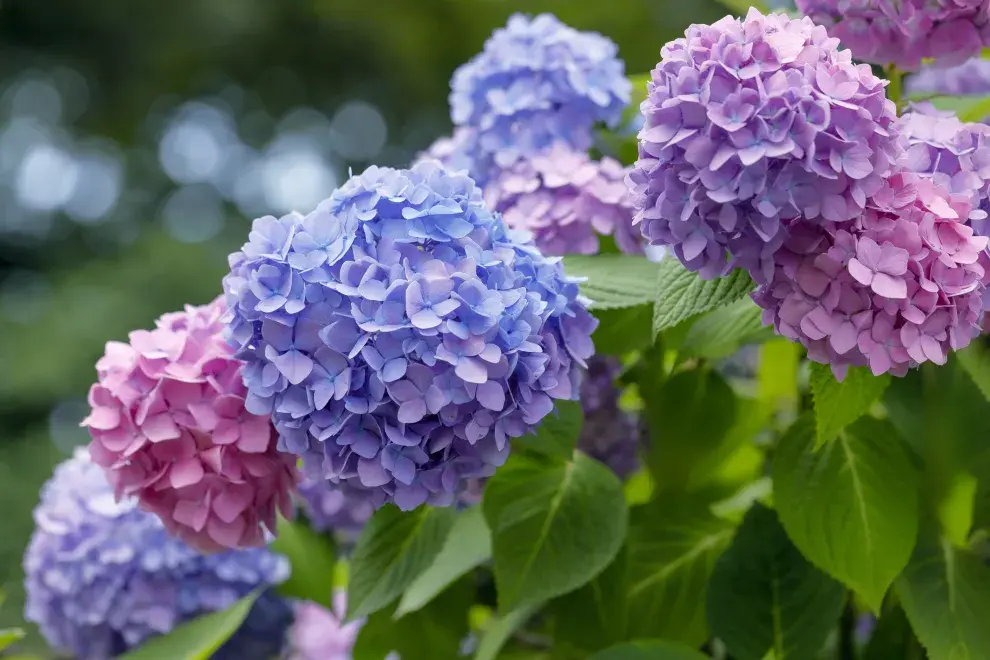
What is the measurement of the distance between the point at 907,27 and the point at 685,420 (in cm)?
26

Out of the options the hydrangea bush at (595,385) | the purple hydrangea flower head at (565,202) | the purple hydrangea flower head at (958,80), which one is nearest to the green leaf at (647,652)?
the hydrangea bush at (595,385)

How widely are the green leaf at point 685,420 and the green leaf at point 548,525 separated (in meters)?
0.10

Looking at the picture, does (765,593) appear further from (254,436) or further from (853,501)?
(254,436)

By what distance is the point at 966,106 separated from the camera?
1.90ft

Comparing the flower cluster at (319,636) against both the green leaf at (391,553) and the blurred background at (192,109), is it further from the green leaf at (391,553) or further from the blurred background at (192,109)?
the blurred background at (192,109)

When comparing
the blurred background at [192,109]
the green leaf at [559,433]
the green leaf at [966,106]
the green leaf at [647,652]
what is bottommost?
the blurred background at [192,109]

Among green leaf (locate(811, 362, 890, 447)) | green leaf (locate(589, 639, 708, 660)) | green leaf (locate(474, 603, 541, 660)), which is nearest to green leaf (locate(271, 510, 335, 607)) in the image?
green leaf (locate(474, 603, 541, 660))

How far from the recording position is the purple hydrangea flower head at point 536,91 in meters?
0.61

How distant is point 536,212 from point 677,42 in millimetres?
168

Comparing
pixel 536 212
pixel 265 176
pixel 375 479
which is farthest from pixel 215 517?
pixel 265 176

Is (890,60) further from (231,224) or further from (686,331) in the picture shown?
(231,224)

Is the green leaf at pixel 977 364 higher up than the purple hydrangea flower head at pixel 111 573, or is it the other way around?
the green leaf at pixel 977 364

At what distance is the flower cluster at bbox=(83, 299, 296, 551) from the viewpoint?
0.48m

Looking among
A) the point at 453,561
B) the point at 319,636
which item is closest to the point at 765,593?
the point at 453,561
